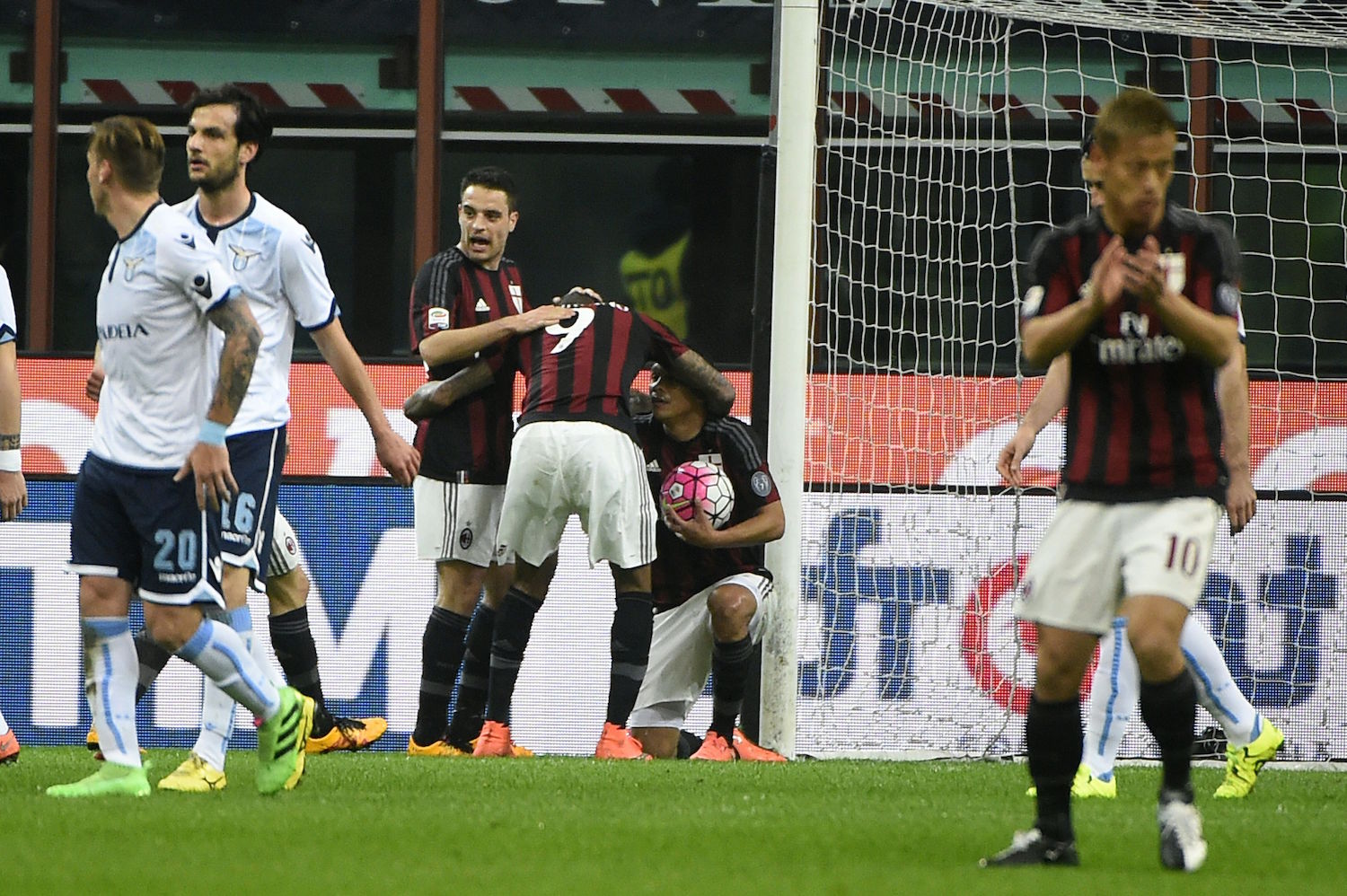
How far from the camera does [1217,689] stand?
5797 mm

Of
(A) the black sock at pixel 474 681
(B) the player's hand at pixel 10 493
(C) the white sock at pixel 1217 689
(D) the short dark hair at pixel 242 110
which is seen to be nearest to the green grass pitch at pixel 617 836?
(C) the white sock at pixel 1217 689

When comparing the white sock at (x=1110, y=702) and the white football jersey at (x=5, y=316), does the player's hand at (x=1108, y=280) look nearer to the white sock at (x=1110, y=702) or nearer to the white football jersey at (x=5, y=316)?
the white sock at (x=1110, y=702)

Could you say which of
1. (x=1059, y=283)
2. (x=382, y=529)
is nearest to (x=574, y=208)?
(x=382, y=529)

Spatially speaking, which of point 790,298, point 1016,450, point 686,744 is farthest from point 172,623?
point 790,298

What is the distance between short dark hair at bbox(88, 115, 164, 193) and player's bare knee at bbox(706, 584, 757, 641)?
3.00 m

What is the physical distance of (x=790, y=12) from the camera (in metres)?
7.73

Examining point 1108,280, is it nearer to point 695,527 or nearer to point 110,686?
point 110,686

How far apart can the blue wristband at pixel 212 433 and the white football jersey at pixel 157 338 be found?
0.13m

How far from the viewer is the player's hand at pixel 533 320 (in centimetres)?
716

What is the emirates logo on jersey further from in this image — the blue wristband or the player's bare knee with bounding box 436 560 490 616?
the player's bare knee with bounding box 436 560 490 616

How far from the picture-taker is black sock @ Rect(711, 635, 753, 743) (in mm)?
7418

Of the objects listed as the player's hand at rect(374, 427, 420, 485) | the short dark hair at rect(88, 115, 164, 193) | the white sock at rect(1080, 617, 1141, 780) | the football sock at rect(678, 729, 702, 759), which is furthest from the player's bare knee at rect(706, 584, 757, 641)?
the short dark hair at rect(88, 115, 164, 193)

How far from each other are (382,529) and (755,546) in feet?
5.84

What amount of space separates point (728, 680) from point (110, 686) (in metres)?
2.82
